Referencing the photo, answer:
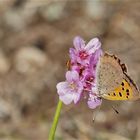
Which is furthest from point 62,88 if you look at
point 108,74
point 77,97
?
point 108,74

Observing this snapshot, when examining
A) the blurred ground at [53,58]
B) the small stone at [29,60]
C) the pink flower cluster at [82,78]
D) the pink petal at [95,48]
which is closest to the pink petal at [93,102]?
the pink flower cluster at [82,78]

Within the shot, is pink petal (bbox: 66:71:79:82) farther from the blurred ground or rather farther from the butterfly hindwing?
the blurred ground

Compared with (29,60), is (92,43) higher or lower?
lower

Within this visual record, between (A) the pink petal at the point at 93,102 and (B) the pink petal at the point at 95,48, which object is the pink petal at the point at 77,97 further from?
(B) the pink petal at the point at 95,48

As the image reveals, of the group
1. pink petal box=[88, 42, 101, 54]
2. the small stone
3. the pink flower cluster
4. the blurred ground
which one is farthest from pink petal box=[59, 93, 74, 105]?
the small stone

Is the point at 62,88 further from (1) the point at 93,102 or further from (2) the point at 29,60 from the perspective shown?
(2) the point at 29,60

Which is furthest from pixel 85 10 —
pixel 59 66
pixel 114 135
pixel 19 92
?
pixel 114 135
